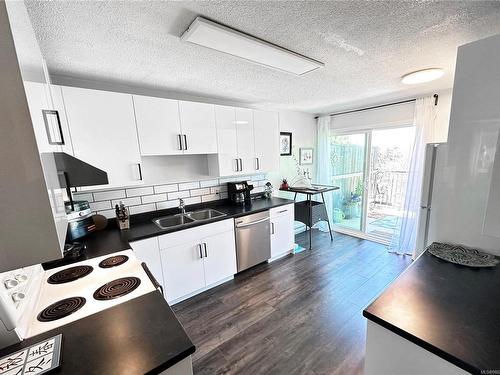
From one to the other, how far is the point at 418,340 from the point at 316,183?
360 centimetres

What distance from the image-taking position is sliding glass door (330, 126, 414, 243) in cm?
330

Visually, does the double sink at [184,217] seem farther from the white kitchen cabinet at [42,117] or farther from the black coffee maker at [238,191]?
the white kitchen cabinet at [42,117]

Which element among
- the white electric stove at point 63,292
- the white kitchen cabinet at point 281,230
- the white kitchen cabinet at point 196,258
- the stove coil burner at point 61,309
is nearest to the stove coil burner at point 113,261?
the white electric stove at point 63,292

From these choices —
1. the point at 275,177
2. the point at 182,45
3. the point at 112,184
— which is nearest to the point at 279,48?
the point at 182,45

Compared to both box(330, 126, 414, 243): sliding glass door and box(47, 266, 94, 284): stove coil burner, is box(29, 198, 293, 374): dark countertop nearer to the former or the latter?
box(47, 266, 94, 284): stove coil burner

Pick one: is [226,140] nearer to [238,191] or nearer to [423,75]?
[238,191]

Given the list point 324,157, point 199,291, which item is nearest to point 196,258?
point 199,291

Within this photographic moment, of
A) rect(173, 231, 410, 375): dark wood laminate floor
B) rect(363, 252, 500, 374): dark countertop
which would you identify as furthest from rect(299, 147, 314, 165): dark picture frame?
rect(363, 252, 500, 374): dark countertop

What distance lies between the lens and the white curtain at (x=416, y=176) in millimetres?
2748

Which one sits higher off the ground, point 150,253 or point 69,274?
point 69,274

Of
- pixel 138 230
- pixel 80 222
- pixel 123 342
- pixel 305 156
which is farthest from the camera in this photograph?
pixel 305 156

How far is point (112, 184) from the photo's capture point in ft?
6.50

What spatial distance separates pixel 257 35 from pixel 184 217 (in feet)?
6.76

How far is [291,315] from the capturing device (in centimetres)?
206
